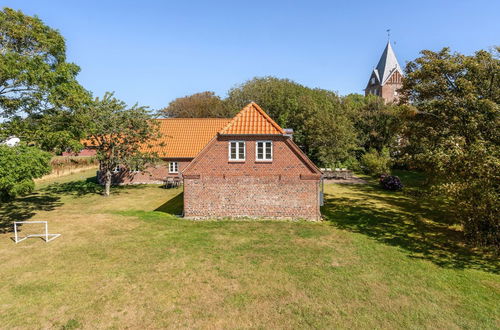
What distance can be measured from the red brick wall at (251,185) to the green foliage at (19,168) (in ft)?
25.2

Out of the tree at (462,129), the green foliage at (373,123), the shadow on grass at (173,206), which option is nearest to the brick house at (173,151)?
the shadow on grass at (173,206)

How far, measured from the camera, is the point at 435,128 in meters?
17.8

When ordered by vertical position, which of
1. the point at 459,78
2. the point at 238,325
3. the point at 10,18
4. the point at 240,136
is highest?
the point at 10,18

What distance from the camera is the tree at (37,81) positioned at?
15.4m

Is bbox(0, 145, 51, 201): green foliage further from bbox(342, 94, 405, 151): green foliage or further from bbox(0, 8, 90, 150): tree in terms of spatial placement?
bbox(342, 94, 405, 151): green foliage

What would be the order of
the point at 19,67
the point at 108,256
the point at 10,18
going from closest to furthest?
1. the point at 108,256
2. the point at 19,67
3. the point at 10,18

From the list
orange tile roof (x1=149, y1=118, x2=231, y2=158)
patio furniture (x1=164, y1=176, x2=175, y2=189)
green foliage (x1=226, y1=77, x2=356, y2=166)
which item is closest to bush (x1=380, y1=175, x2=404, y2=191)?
green foliage (x1=226, y1=77, x2=356, y2=166)

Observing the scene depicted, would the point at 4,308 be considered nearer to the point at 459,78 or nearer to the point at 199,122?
the point at 459,78

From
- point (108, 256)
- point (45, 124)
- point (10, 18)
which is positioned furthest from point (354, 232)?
point (10, 18)

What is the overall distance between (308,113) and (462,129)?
2662 centimetres

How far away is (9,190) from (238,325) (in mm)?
12904

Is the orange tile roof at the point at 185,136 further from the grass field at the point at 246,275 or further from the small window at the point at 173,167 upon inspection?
the grass field at the point at 246,275

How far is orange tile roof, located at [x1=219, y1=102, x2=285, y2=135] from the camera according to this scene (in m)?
17.3

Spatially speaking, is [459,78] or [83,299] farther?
[459,78]
